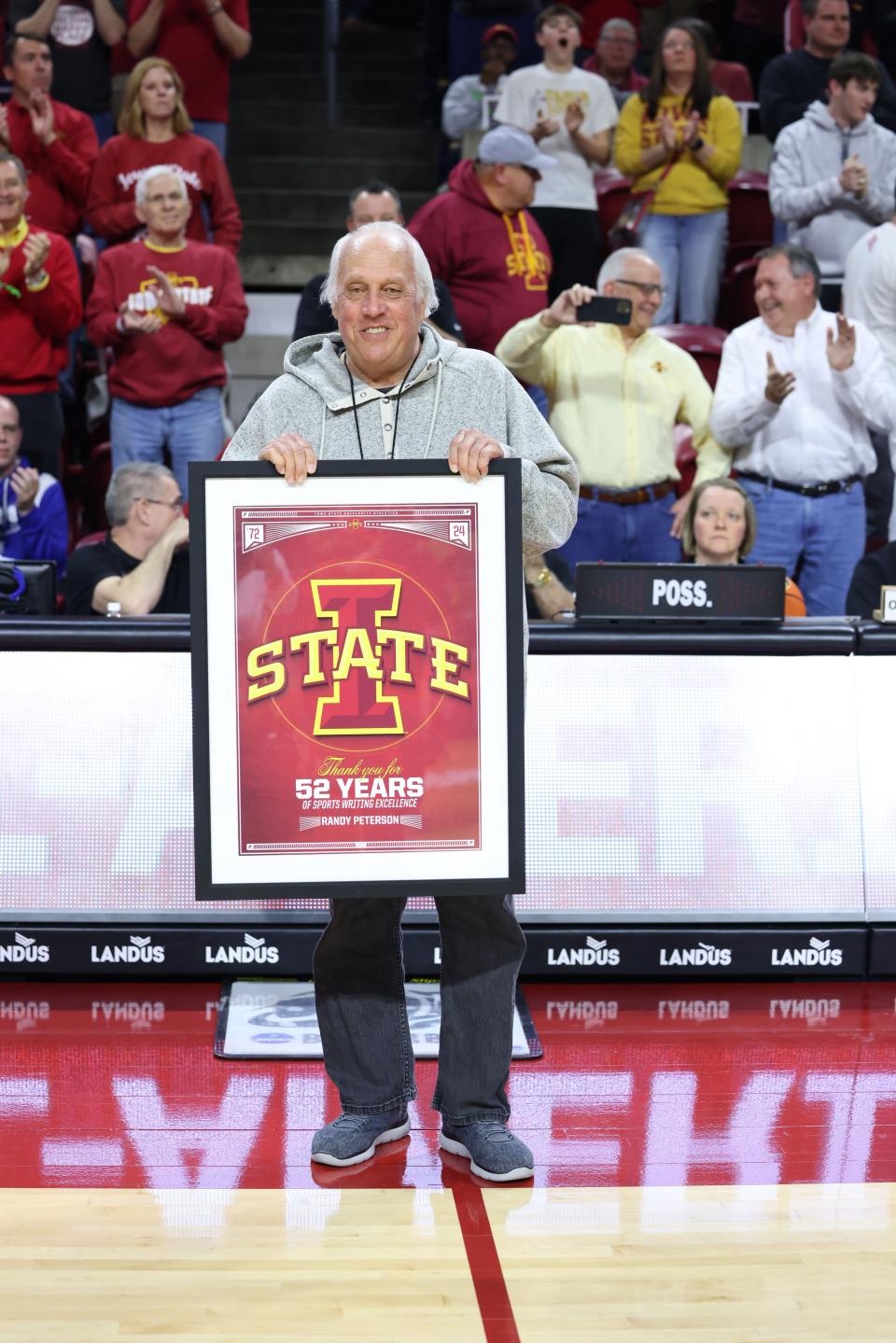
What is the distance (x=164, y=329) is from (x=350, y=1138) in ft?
13.8

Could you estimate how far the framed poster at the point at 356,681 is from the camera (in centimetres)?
307

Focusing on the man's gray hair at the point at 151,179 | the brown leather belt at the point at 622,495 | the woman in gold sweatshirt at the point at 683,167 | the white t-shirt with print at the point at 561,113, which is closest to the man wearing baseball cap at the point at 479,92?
the white t-shirt with print at the point at 561,113

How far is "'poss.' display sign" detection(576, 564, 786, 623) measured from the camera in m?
4.48

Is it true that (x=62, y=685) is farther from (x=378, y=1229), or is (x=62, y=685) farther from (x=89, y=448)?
(x=89, y=448)

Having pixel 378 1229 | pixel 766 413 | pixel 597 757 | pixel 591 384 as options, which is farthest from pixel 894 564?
pixel 378 1229

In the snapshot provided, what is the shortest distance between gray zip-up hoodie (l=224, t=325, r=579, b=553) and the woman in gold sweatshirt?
489 centimetres

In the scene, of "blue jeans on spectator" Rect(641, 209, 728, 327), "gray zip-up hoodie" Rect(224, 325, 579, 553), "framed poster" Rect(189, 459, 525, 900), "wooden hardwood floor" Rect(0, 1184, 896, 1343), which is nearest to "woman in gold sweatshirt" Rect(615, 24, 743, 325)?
"blue jeans on spectator" Rect(641, 209, 728, 327)

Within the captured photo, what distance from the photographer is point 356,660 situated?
3086mm

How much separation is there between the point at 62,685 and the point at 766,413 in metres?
2.97

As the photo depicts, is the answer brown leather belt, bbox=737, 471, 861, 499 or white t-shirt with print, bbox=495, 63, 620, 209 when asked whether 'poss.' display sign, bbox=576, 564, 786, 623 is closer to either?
brown leather belt, bbox=737, 471, 861, 499

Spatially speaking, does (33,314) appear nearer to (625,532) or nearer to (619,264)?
(619,264)

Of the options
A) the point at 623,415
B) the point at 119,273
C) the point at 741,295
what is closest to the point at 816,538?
the point at 623,415

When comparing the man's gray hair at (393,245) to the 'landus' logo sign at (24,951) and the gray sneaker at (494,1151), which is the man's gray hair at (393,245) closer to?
the gray sneaker at (494,1151)

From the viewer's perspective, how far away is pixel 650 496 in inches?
252
